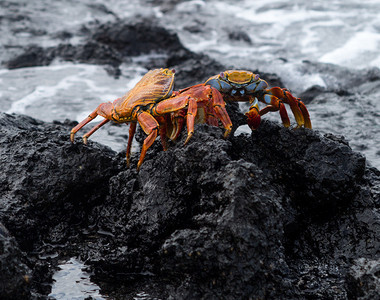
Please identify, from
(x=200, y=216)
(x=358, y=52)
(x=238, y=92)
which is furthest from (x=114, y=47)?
(x=200, y=216)

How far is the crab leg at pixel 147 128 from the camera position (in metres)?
4.04

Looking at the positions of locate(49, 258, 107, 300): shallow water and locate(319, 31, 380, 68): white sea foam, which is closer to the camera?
locate(49, 258, 107, 300): shallow water

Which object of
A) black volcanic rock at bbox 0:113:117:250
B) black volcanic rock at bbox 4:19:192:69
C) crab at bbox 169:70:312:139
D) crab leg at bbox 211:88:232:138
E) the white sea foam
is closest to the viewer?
crab leg at bbox 211:88:232:138

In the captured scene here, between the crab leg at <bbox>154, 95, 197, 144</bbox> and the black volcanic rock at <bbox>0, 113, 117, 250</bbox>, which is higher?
the crab leg at <bbox>154, 95, 197, 144</bbox>

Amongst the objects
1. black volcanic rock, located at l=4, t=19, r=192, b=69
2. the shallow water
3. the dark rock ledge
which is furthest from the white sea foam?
the shallow water

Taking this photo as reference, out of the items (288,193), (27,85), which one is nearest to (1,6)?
(27,85)

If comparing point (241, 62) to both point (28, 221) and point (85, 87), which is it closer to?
point (85, 87)

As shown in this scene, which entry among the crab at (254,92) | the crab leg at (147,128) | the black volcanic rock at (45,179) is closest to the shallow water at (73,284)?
the black volcanic rock at (45,179)

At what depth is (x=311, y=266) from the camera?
12.5 feet

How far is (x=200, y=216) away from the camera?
3.47 meters

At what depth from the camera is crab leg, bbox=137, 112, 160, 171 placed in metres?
4.04

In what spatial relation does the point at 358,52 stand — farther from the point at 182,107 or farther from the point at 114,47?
the point at 182,107

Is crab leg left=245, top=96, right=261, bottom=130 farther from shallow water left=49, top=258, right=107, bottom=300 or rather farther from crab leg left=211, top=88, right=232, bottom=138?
shallow water left=49, top=258, right=107, bottom=300

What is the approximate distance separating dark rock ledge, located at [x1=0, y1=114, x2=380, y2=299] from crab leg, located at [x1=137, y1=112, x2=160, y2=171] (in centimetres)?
12
